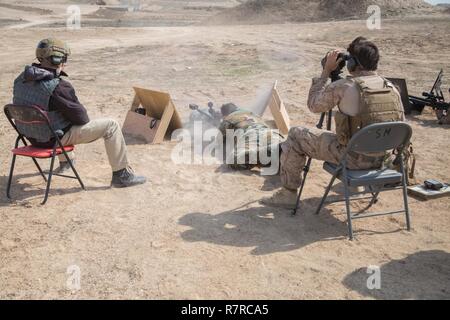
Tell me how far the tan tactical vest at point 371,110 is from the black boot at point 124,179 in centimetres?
246

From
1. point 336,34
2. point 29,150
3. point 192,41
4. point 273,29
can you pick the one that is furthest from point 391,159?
point 273,29

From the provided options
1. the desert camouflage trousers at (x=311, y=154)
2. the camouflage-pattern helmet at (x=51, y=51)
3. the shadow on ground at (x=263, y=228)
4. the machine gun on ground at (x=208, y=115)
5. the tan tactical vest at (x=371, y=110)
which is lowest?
the shadow on ground at (x=263, y=228)

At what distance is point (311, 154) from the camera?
4598 mm

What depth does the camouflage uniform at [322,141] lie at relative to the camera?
416 cm

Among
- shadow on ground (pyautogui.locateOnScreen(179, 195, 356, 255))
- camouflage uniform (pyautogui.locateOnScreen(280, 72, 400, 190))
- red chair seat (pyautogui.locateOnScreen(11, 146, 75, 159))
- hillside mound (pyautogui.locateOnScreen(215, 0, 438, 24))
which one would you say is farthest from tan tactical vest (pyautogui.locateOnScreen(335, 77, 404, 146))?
hillside mound (pyautogui.locateOnScreen(215, 0, 438, 24))

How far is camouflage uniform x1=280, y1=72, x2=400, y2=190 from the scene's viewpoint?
13.7 feet

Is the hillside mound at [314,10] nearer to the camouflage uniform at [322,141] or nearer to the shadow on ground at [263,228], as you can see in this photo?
the camouflage uniform at [322,141]

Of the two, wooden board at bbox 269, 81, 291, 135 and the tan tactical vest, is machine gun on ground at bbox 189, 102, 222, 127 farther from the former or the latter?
the tan tactical vest

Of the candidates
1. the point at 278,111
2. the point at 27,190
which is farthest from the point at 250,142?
the point at 27,190

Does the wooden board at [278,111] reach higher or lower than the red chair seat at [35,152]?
lower

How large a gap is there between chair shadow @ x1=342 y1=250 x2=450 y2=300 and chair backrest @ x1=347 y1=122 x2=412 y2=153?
0.94 m

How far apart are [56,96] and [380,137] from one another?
122 inches

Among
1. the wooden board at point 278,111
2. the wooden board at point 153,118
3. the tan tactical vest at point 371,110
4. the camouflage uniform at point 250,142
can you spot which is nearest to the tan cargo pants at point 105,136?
the camouflage uniform at point 250,142

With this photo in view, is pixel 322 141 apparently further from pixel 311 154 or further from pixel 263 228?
pixel 263 228
